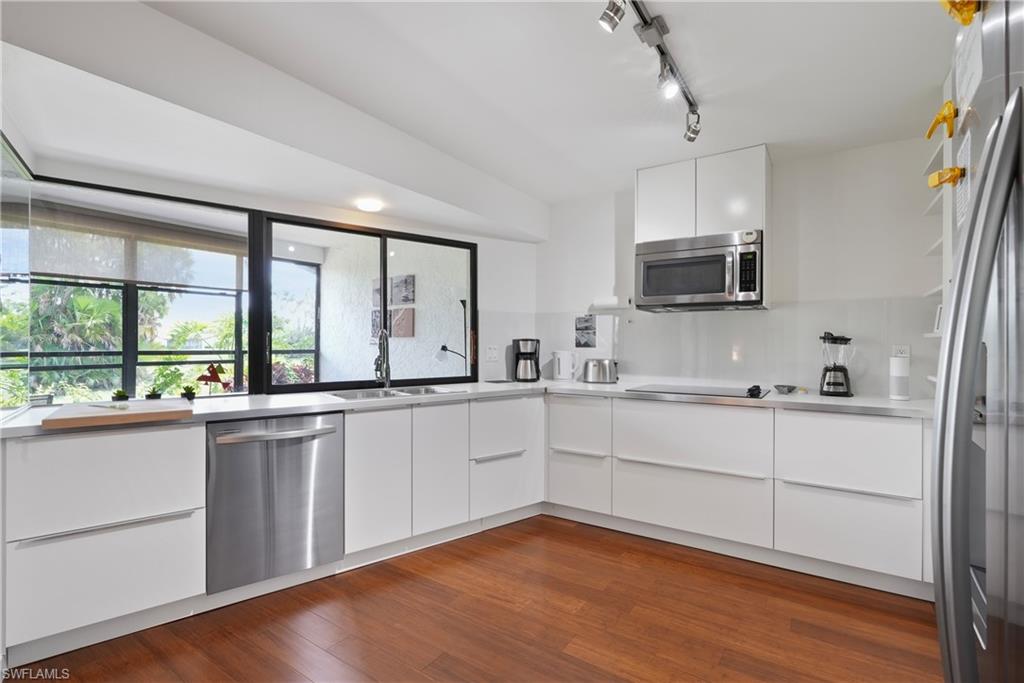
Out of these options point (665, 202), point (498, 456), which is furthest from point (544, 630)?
point (665, 202)

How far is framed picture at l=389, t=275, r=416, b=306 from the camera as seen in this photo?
3.38m

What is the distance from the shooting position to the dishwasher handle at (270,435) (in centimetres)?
210

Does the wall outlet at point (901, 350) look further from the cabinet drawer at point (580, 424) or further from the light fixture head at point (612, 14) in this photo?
the light fixture head at point (612, 14)

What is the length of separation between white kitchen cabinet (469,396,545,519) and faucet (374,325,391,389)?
0.62 metres

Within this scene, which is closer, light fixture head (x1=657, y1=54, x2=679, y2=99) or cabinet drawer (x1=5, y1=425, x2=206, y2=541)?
cabinet drawer (x1=5, y1=425, x2=206, y2=541)

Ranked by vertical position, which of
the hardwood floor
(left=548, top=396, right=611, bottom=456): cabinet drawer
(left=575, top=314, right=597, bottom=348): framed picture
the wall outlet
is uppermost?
(left=575, top=314, right=597, bottom=348): framed picture

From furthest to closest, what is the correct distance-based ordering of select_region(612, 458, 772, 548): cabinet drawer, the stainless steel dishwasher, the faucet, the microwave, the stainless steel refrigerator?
the faucet
the microwave
select_region(612, 458, 772, 548): cabinet drawer
the stainless steel dishwasher
the stainless steel refrigerator

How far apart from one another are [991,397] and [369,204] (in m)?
2.90

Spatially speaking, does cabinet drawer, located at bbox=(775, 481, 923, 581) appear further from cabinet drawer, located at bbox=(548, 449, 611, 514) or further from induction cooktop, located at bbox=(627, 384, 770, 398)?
cabinet drawer, located at bbox=(548, 449, 611, 514)

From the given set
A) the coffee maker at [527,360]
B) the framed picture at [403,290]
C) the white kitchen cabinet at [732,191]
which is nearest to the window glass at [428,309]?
the framed picture at [403,290]

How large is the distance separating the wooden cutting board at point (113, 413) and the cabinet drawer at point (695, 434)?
2215 millimetres

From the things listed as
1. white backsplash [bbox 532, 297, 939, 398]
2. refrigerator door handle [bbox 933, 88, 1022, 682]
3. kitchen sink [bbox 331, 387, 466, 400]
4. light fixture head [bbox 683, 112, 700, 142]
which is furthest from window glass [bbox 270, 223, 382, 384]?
refrigerator door handle [bbox 933, 88, 1022, 682]

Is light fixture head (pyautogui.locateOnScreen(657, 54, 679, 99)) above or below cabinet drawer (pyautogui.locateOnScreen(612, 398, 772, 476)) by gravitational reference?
above

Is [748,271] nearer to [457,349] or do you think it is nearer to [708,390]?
[708,390]
